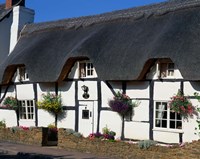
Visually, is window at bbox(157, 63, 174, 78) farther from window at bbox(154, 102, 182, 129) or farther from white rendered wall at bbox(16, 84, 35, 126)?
white rendered wall at bbox(16, 84, 35, 126)

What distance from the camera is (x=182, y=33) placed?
14016mm

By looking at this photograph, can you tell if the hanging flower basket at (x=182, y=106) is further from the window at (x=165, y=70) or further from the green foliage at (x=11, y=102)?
the green foliage at (x=11, y=102)

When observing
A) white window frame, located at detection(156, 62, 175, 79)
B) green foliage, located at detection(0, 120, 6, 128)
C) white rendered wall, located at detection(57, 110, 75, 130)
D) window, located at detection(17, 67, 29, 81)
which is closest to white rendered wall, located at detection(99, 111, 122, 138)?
white rendered wall, located at detection(57, 110, 75, 130)

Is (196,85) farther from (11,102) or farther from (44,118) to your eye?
(11,102)

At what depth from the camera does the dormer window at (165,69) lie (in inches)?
566

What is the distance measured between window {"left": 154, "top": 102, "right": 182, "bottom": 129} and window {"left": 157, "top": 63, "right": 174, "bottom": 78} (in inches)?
39.8

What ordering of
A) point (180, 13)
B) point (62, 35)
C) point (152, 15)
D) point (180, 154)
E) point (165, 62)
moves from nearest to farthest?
point (180, 154) → point (165, 62) → point (180, 13) → point (152, 15) → point (62, 35)

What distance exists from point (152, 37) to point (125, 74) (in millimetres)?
1763

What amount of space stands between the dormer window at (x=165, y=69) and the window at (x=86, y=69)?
10.8 ft

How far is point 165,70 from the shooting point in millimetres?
14492

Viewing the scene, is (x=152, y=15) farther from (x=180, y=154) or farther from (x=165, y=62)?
(x=180, y=154)

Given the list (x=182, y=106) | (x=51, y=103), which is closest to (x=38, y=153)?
(x=51, y=103)

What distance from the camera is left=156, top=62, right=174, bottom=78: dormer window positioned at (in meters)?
14.4

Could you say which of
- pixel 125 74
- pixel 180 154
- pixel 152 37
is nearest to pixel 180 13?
pixel 152 37
